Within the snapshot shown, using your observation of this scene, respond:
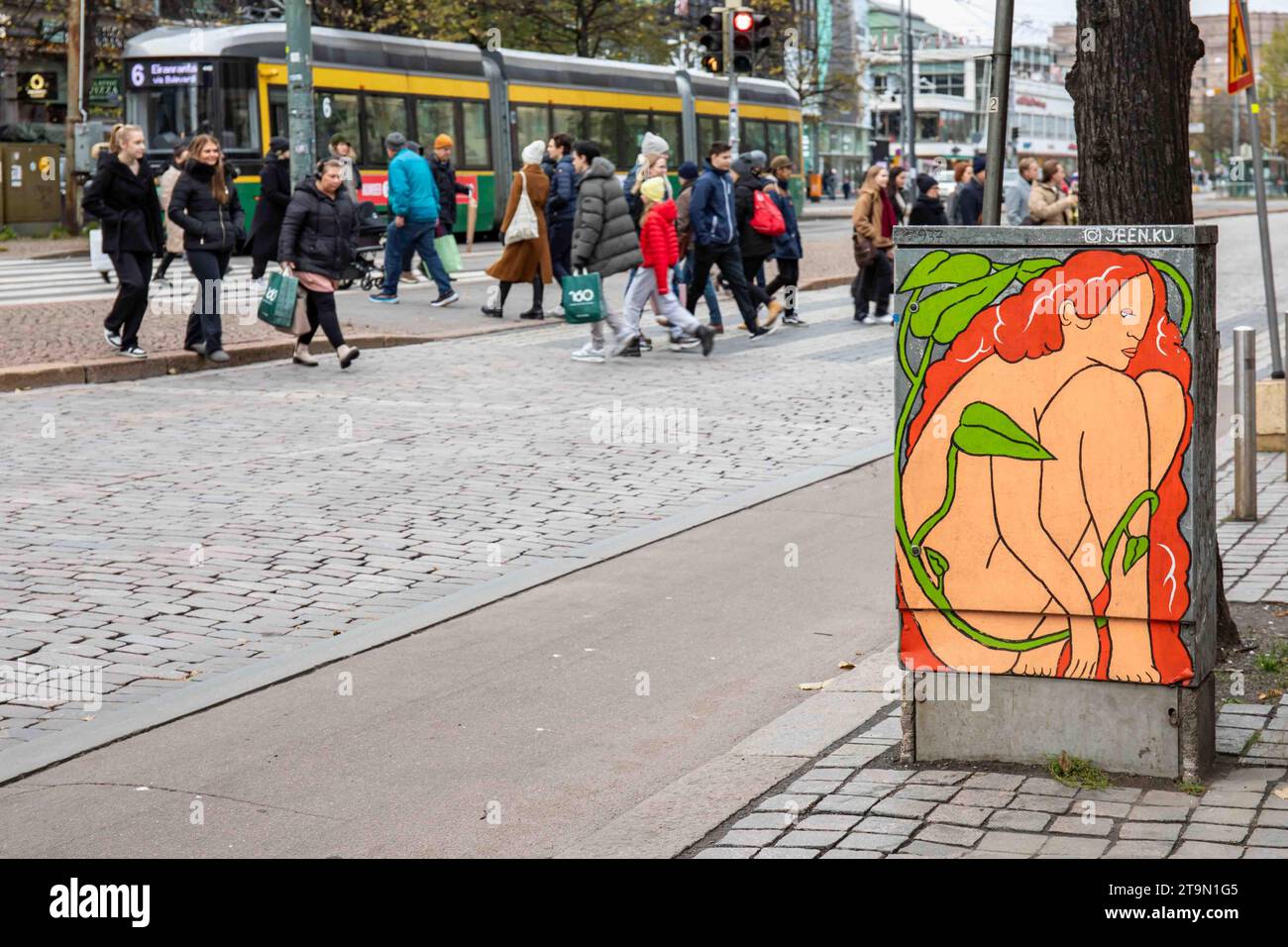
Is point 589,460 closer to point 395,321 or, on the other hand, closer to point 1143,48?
Result: point 1143,48

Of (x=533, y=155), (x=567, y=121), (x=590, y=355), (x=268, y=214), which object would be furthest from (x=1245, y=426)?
(x=567, y=121)

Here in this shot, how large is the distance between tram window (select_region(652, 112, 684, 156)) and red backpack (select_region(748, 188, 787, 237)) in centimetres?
1932

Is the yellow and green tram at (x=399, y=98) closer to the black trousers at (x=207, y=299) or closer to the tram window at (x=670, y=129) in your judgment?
the tram window at (x=670, y=129)

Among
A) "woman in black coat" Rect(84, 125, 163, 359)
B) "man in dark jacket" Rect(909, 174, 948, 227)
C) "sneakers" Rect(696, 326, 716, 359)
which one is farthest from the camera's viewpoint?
"man in dark jacket" Rect(909, 174, 948, 227)

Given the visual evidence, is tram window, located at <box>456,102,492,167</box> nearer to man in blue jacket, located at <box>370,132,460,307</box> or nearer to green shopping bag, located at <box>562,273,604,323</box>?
man in blue jacket, located at <box>370,132,460,307</box>

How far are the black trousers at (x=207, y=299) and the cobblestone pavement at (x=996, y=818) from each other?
11.0m

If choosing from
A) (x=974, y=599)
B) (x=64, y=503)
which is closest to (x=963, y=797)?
(x=974, y=599)

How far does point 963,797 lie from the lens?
445cm

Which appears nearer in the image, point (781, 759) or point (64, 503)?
point (781, 759)

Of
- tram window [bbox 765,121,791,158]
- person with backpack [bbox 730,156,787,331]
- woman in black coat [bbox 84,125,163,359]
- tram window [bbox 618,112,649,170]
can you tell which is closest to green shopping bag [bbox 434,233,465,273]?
person with backpack [bbox 730,156,787,331]

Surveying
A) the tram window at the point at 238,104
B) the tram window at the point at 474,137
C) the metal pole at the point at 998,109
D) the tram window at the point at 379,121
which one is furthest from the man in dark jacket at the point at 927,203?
the tram window at the point at 474,137

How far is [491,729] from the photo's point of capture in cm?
542

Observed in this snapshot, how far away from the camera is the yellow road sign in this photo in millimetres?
8516

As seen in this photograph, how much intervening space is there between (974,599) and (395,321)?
1437cm
